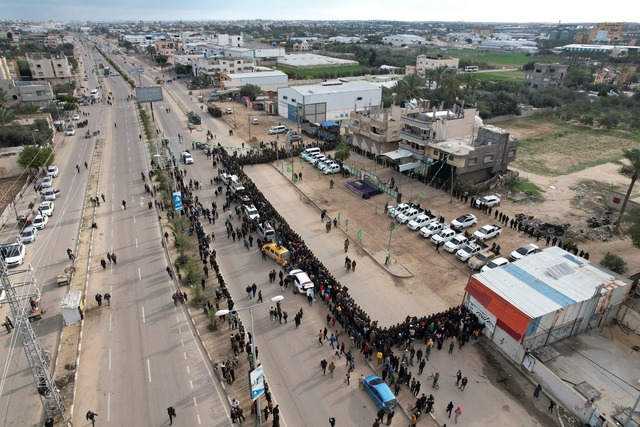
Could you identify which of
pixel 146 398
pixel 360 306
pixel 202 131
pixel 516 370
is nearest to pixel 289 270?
pixel 360 306

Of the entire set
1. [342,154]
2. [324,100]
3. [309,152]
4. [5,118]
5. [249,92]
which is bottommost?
[309,152]

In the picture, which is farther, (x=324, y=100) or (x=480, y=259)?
(x=324, y=100)

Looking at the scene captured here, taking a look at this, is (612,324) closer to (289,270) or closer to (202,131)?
(289,270)

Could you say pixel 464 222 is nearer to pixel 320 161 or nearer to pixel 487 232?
pixel 487 232

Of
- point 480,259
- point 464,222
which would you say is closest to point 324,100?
point 464,222

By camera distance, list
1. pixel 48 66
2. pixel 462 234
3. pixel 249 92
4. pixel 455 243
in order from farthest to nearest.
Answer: pixel 48 66 → pixel 249 92 → pixel 462 234 → pixel 455 243

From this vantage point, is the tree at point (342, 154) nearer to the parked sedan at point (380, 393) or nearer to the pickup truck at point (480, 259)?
the pickup truck at point (480, 259)
